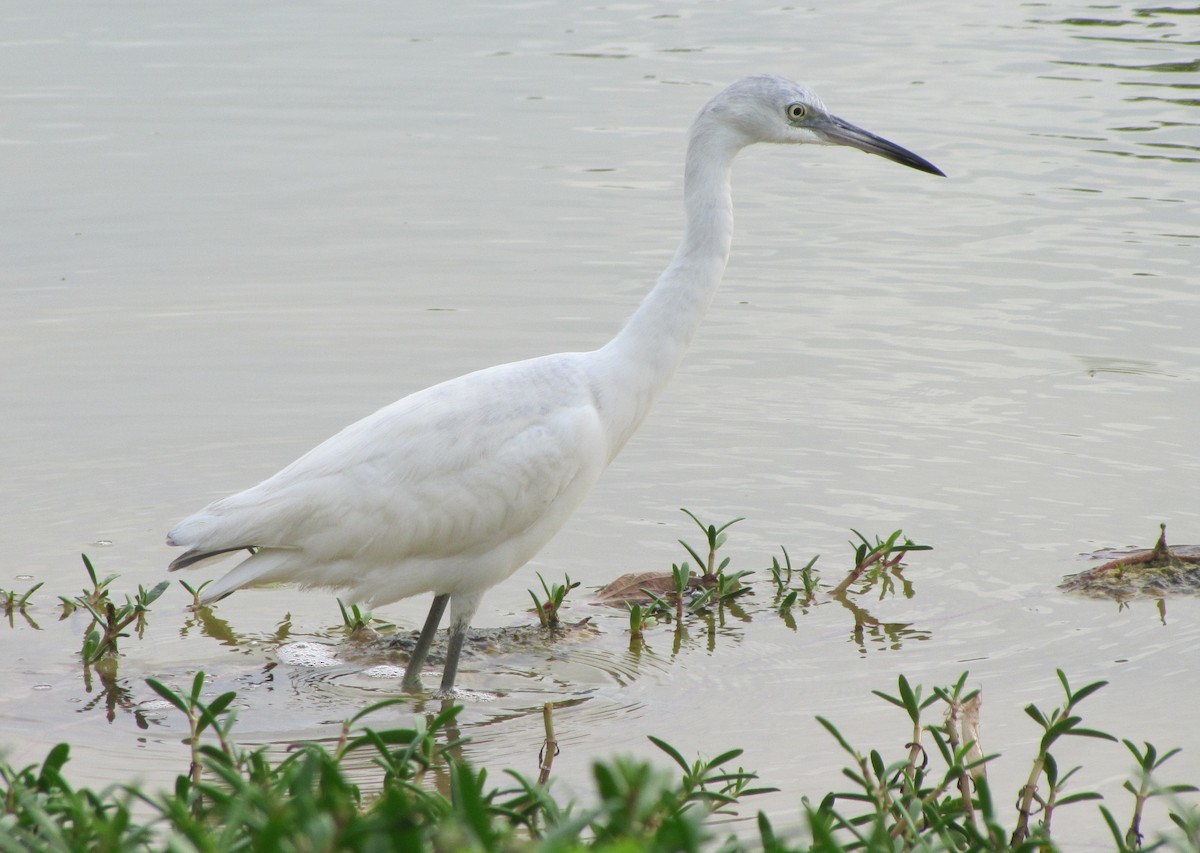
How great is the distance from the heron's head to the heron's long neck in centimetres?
12

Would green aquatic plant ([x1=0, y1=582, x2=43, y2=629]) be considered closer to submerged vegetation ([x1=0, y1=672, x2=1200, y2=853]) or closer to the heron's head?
submerged vegetation ([x1=0, y1=672, x2=1200, y2=853])

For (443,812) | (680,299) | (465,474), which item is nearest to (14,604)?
(465,474)

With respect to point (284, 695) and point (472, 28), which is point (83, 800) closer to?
point (284, 695)

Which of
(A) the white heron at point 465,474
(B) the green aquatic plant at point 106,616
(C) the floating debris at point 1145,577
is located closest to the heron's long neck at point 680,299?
(A) the white heron at point 465,474

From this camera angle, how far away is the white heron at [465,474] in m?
5.50

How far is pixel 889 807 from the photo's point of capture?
3.49 meters

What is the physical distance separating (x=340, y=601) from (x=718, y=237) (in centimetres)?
200

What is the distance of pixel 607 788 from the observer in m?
2.32

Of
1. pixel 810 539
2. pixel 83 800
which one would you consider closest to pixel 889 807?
pixel 83 800

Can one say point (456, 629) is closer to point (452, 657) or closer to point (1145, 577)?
point (452, 657)

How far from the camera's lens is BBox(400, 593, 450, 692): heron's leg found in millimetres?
5770

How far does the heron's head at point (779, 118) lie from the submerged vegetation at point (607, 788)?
1.59 m

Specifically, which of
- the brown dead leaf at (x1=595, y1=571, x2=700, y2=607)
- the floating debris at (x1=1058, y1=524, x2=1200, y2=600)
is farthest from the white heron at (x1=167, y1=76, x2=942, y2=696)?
the floating debris at (x1=1058, y1=524, x2=1200, y2=600)

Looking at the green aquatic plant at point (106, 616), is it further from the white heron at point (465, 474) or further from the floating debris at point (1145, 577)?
the floating debris at point (1145, 577)
